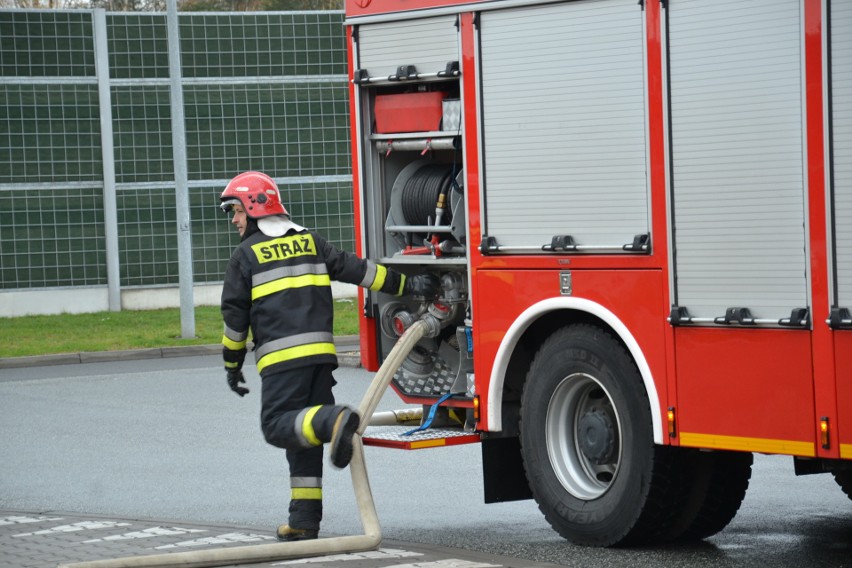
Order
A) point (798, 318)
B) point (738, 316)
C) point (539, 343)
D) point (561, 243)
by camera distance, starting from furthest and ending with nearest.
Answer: point (539, 343), point (561, 243), point (738, 316), point (798, 318)

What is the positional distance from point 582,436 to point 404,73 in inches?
86.8

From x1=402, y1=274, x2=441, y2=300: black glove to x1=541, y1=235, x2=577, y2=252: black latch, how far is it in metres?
1.04

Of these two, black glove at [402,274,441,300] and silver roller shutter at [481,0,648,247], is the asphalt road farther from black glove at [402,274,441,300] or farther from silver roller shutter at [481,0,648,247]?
silver roller shutter at [481,0,648,247]

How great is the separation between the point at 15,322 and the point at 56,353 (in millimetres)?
4281

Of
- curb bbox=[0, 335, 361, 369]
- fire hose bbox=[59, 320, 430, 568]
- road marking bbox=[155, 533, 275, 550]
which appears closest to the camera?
fire hose bbox=[59, 320, 430, 568]

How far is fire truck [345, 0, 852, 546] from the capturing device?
686 centimetres

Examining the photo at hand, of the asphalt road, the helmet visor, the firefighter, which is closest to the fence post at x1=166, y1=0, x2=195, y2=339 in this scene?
the asphalt road

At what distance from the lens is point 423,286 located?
880 cm

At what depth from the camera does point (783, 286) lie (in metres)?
6.96

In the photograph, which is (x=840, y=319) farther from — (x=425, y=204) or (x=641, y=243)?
(x=425, y=204)

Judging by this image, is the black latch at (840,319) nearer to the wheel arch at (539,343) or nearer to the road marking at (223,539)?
the wheel arch at (539,343)

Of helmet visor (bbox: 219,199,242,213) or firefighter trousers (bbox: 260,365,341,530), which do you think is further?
helmet visor (bbox: 219,199,242,213)

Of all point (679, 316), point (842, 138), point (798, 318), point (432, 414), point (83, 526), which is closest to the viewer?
point (842, 138)

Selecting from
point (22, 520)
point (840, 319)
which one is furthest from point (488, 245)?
point (22, 520)
